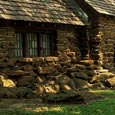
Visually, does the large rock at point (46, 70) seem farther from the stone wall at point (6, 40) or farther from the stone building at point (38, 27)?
the stone wall at point (6, 40)

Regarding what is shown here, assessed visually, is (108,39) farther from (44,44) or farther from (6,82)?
(6,82)

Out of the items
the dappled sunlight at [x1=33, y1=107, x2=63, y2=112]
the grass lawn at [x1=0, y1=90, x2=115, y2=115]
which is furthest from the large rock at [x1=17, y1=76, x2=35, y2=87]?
the dappled sunlight at [x1=33, y1=107, x2=63, y2=112]

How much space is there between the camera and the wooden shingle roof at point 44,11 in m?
15.3

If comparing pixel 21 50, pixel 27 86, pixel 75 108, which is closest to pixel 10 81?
pixel 27 86

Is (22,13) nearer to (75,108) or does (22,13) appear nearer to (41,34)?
(41,34)

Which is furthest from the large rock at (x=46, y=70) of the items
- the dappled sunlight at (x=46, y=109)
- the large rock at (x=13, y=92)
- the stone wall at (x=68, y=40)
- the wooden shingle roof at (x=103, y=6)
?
→ the dappled sunlight at (x=46, y=109)

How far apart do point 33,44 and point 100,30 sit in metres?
3.91

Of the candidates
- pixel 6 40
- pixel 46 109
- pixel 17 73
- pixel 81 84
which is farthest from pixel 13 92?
pixel 81 84

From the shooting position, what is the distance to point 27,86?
15.2 meters

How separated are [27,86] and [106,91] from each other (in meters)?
3.05

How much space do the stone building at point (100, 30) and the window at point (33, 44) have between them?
94.3 inches

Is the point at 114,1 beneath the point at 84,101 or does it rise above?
above

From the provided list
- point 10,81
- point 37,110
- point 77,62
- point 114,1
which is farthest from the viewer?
point 114,1

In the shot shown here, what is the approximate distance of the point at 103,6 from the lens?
1966 centimetres
